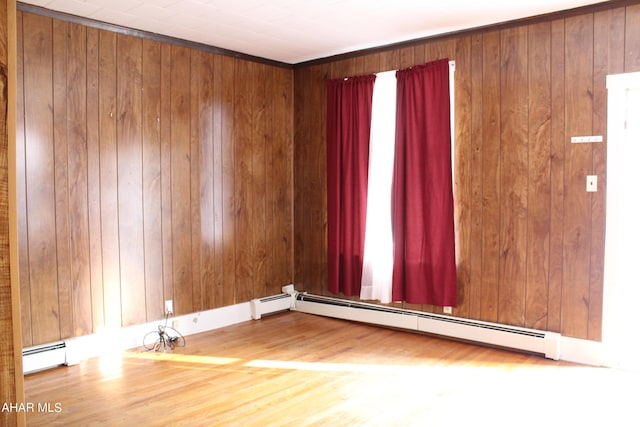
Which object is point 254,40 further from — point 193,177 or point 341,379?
point 341,379

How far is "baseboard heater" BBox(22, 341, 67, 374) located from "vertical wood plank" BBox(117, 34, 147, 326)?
0.55 meters

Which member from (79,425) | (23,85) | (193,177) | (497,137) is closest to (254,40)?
(193,177)

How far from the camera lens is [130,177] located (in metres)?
4.28

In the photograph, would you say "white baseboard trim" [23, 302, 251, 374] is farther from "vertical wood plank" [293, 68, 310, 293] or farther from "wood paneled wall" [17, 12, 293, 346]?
"vertical wood plank" [293, 68, 310, 293]

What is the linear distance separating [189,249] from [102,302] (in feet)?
2.90

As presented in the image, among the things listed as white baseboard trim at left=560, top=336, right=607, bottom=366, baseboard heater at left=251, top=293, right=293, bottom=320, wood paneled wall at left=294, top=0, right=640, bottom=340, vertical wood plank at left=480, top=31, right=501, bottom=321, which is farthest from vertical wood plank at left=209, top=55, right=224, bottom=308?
Answer: white baseboard trim at left=560, top=336, right=607, bottom=366

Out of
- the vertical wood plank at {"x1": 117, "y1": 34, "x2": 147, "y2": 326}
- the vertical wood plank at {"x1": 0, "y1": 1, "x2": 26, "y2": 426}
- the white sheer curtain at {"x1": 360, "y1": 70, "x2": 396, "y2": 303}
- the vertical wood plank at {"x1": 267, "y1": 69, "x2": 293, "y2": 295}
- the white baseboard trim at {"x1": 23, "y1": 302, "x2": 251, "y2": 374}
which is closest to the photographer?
the vertical wood plank at {"x1": 0, "y1": 1, "x2": 26, "y2": 426}

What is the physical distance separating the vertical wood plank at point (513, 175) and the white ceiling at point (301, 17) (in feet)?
1.00

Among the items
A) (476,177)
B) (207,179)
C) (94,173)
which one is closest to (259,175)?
A: (207,179)

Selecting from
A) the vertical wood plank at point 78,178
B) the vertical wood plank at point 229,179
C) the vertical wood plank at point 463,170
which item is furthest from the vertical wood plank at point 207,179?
the vertical wood plank at point 463,170

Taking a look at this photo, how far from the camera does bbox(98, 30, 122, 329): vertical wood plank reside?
4.10 meters

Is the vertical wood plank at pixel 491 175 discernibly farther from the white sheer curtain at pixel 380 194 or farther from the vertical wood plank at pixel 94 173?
the vertical wood plank at pixel 94 173

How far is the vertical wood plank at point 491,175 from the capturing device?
4191 millimetres

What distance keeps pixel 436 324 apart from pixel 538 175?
1.51 m
